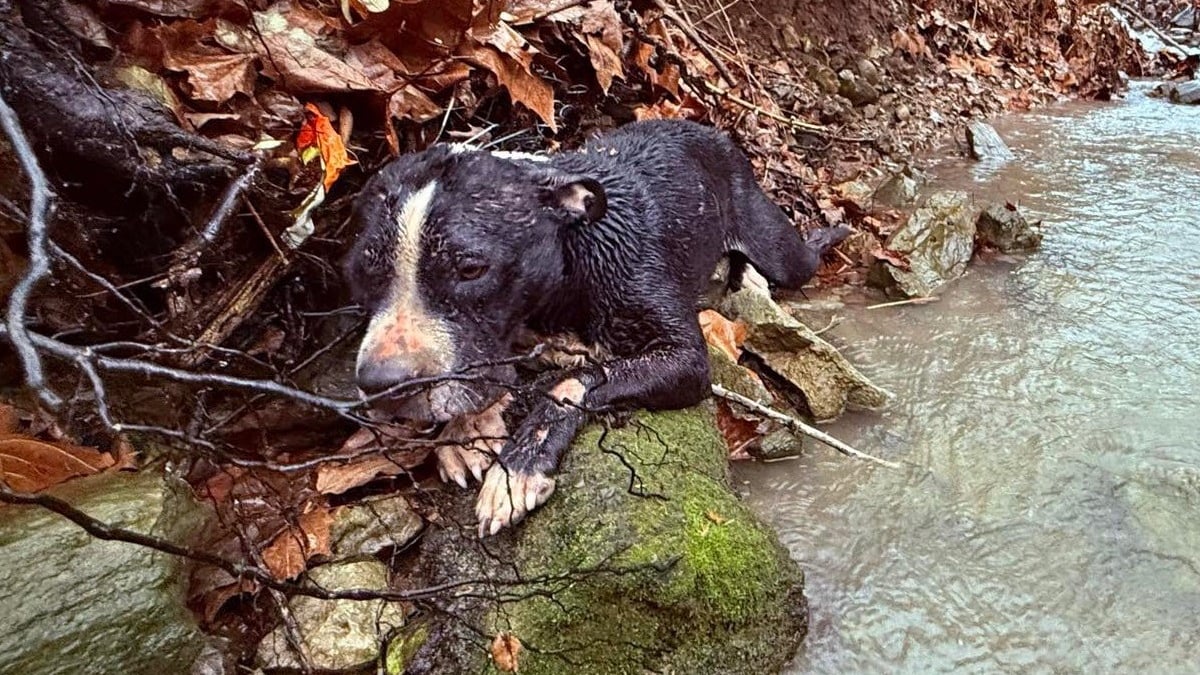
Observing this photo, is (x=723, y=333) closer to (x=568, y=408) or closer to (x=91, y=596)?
(x=568, y=408)

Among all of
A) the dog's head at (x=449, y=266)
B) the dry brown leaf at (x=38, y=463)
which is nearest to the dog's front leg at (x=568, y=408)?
the dog's head at (x=449, y=266)

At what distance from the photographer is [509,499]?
8.64 ft

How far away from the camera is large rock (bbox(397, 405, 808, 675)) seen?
7.92 feet

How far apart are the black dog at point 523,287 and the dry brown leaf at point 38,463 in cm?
86

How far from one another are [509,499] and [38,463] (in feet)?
4.29

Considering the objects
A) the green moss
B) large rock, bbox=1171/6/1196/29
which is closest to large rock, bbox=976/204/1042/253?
the green moss

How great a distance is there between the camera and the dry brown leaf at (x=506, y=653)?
2352 millimetres

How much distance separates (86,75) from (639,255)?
1.91m

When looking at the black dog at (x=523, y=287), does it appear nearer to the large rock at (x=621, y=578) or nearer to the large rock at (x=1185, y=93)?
the large rock at (x=621, y=578)

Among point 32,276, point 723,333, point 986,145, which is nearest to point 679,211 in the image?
point 723,333

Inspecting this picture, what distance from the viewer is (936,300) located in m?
4.78

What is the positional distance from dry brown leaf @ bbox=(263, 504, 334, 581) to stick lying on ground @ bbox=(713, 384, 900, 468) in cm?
154

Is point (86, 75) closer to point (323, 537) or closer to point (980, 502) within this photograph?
point (323, 537)

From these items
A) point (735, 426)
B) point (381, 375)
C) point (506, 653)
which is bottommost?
point (735, 426)
